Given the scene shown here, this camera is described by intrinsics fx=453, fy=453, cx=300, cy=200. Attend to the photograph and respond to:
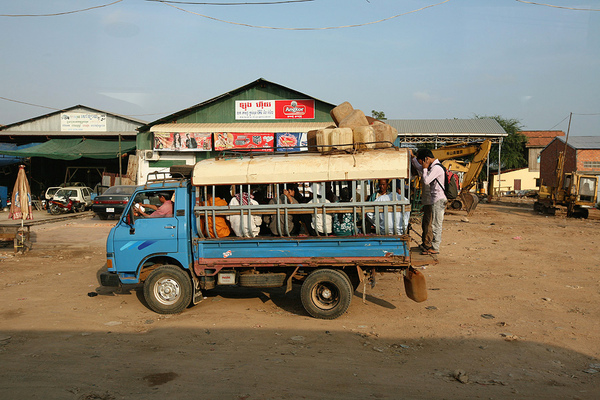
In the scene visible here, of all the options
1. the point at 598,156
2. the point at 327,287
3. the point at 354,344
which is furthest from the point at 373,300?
the point at 598,156

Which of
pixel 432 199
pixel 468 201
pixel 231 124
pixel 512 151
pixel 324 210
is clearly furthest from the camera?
pixel 512 151

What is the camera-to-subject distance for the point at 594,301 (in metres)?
7.82

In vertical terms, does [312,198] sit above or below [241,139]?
below

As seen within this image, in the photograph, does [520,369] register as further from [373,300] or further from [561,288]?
[561,288]

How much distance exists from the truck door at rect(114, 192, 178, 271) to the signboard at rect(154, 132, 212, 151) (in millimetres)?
18337

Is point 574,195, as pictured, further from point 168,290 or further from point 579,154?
point 168,290

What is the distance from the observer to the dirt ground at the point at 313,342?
468cm

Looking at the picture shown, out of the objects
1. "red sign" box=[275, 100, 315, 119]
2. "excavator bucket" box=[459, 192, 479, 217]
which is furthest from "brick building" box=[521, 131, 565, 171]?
"red sign" box=[275, 100, 315, 119]

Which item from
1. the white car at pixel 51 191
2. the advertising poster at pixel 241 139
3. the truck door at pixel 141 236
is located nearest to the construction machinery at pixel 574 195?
the advertising poster at pixel 241 139

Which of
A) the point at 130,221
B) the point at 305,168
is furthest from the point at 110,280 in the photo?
the point at 305,168

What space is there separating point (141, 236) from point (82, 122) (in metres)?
33.1

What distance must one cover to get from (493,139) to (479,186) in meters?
4.10

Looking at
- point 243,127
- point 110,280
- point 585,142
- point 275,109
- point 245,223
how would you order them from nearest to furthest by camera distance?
point 245,223
point 110,280
point 243,127
point 275,109
point 585,142

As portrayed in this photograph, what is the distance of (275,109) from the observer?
26.2m
